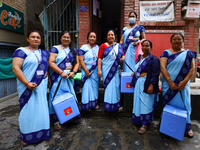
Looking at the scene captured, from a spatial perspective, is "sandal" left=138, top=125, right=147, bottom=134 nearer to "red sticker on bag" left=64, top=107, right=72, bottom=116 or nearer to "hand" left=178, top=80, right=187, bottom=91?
"hand" left=178, top=80, right=187, bottom=91

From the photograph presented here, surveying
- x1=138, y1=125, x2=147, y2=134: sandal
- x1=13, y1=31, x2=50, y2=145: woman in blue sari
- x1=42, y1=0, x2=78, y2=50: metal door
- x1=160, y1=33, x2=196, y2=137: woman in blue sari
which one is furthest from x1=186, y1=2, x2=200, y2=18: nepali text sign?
x1=13, y1=31, x2=50, y2=145: woman in blue sari

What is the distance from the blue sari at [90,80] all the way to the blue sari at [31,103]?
872 millimetres

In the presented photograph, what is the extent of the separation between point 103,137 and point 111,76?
45.2 inches

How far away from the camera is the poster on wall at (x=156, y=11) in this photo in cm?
447

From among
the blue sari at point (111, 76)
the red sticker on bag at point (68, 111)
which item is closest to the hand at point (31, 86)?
the red sticker on bag at point (68, 111)

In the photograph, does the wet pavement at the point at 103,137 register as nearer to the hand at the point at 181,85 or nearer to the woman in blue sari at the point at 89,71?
the woman in blue sari at the point at 89,71

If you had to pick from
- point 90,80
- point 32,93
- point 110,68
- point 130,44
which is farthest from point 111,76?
point 32,93

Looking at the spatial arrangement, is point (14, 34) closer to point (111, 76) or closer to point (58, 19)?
point (58, 19)

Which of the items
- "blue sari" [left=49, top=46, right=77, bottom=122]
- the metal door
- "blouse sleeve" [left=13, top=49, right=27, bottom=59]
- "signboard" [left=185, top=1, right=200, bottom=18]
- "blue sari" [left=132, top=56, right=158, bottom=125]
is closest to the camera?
"blouse sleeve" [left=13, top=49, right=27, bottom=59]

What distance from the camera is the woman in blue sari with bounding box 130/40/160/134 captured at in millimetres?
2252

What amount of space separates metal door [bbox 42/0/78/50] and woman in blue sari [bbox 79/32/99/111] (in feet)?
6.90

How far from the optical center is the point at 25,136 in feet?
6.94

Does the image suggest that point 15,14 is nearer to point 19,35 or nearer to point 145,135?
point 19,35

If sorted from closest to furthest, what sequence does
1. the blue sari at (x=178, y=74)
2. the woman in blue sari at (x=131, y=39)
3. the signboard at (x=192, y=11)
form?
1. the blue sari at (x=178, y=74)
2. the woman in blue sari at (x=131, y=39)
3. the signboard at (x=192, y=11)
